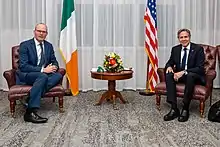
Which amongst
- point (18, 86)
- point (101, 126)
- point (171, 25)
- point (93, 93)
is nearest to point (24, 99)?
point (18, 86)

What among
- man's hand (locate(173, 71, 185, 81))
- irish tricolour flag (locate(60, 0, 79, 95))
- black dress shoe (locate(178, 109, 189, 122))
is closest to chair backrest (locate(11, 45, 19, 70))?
irish tricolour flag (locate(60, 0, 79, 95))

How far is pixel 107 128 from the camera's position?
423 centimetres

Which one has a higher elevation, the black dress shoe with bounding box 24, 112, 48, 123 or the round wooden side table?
the round wooden side table

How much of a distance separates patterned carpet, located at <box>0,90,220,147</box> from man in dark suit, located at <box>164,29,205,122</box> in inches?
6.5

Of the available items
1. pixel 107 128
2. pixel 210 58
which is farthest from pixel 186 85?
pixel 107 128

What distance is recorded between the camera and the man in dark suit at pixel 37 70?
452 centimetres

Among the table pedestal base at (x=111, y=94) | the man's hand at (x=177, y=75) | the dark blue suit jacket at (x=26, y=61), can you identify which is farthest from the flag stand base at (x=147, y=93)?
the dark blue suit jacket at (x=26, y=61)

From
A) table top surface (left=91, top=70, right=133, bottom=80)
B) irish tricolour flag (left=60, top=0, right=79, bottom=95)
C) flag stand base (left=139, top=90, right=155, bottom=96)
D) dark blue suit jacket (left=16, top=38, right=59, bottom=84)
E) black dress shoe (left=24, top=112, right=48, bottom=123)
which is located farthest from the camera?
flag stand base (left=139, top=90, right=155, bottom=96)

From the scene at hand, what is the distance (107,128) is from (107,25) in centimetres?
290

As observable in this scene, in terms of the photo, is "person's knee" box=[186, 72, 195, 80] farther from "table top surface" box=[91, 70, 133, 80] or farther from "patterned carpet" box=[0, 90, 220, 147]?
"table top surface" box=[91, 70, 133, 80]

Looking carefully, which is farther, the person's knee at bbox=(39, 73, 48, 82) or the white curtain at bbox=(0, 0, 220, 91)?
the white curtain at bbox=(0, 0, 220, 91)

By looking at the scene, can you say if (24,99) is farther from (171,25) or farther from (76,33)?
(171,25)

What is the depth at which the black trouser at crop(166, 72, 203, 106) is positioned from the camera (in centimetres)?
461

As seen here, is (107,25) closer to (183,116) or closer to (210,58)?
(210,58)
